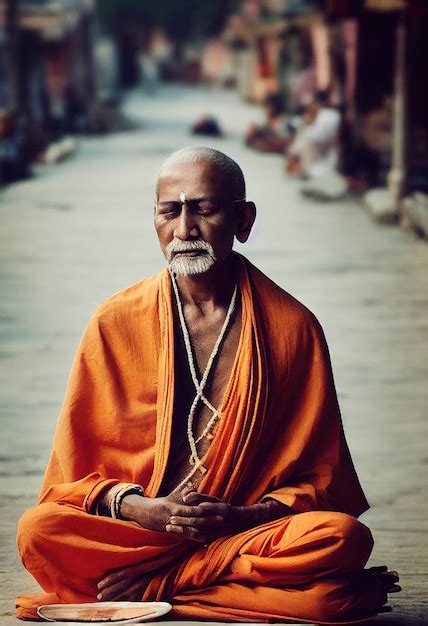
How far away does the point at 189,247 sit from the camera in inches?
152

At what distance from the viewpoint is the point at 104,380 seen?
4.01 metres

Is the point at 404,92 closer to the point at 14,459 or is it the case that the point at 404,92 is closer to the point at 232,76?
the point at 14,459

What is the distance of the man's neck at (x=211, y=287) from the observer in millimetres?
4031

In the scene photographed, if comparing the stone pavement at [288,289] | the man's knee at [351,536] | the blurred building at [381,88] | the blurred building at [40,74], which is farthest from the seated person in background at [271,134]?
the man's knee at [351,536]

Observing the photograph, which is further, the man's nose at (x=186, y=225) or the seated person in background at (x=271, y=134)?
the seated person in background at (x=271, y=134)

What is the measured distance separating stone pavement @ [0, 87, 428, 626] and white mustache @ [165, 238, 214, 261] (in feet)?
3.91

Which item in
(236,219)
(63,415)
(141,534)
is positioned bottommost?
(141,534)

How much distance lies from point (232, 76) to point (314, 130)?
180 ft

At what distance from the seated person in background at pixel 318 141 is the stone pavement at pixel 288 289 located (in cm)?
44

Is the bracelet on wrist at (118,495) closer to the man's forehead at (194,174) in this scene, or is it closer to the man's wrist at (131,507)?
the man's wrist at (131,507)

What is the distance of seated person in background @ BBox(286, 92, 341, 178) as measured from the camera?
2039cm

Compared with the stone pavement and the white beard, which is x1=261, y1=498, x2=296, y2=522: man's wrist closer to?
the stone pavement

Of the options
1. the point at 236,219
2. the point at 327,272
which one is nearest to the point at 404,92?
the point at 327,272

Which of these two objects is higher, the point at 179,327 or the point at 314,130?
the point at 179,327
